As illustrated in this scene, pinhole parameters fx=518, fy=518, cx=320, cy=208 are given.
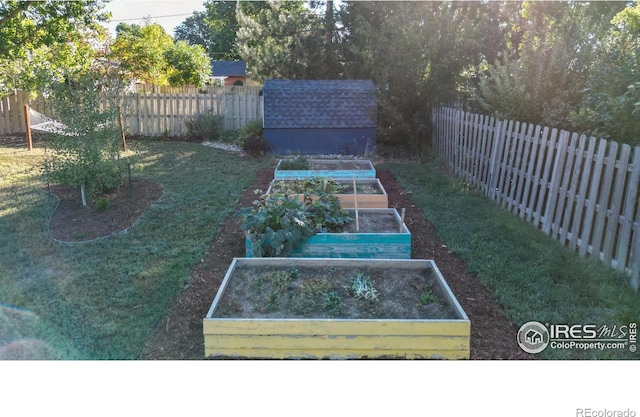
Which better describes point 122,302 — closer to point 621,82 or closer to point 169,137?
point 621,82

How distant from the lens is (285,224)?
5.24 m

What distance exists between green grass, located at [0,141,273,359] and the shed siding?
3690mm

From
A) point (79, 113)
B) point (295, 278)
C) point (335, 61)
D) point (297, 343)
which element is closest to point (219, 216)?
point (79, 113)

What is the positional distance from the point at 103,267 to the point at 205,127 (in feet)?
36.3

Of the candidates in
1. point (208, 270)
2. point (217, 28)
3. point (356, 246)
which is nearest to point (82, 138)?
point (208, 270)

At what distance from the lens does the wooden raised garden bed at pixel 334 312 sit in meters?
3.42

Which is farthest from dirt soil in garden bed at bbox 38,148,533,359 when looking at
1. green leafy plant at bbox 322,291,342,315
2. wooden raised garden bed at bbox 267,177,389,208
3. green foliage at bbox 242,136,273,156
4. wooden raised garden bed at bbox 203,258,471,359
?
green foliage at bbox 242,136,273,156

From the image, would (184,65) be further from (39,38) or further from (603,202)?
(603,202)

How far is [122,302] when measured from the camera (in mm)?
4582

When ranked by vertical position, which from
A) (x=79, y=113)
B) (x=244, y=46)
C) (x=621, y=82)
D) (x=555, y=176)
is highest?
(x=244, y=46)

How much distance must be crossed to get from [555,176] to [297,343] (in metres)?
4.26

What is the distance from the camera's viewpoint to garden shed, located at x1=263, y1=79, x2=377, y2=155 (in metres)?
13.3

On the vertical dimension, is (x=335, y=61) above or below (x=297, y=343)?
above

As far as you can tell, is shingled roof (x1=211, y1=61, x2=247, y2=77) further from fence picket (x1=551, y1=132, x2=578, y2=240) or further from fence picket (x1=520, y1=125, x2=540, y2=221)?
fence picket (x1=551, y1=132, x2=578, y2=240)
